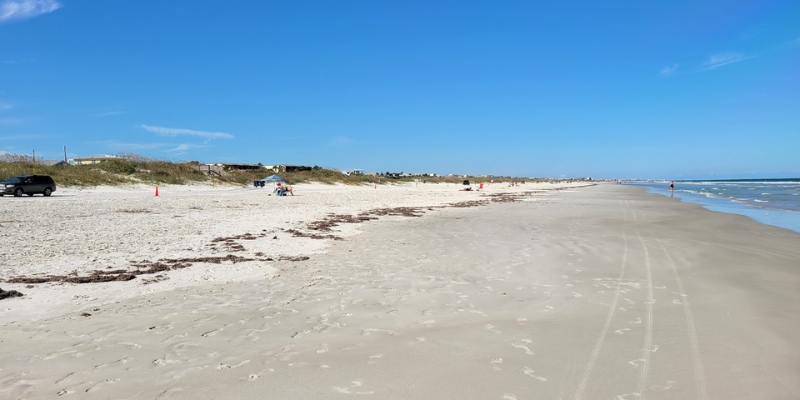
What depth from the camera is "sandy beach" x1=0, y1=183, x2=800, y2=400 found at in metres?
3.93

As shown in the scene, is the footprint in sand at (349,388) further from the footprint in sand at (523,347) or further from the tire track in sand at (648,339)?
the tire track in sand at (648,339)

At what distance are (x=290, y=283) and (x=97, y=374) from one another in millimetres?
3820

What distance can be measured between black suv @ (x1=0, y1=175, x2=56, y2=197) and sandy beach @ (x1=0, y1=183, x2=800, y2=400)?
1958 cm

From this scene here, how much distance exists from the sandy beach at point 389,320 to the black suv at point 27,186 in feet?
64.2

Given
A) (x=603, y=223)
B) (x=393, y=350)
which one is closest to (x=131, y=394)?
(x=393, y=350)

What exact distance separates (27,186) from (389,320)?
31913 millimetres

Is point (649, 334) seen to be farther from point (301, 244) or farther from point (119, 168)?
point (119, 168)

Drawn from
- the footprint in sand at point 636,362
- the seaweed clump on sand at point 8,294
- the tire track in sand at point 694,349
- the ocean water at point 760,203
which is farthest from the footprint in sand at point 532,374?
the ocean water at point 760,203

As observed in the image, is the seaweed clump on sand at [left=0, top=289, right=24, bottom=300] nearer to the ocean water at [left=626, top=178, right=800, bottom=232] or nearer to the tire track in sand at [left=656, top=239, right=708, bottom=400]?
the tire track in sand at [left=656, top=239, right=708, bottom=400]

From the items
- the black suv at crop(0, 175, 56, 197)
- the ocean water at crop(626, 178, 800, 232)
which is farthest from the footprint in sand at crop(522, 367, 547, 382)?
the black suv at crop(0, 175, 56, 197)

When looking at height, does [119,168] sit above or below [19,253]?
above

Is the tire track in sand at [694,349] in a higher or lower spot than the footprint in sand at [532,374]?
lower

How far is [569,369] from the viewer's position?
13.9 feet

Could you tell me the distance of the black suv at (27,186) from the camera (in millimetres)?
26859
